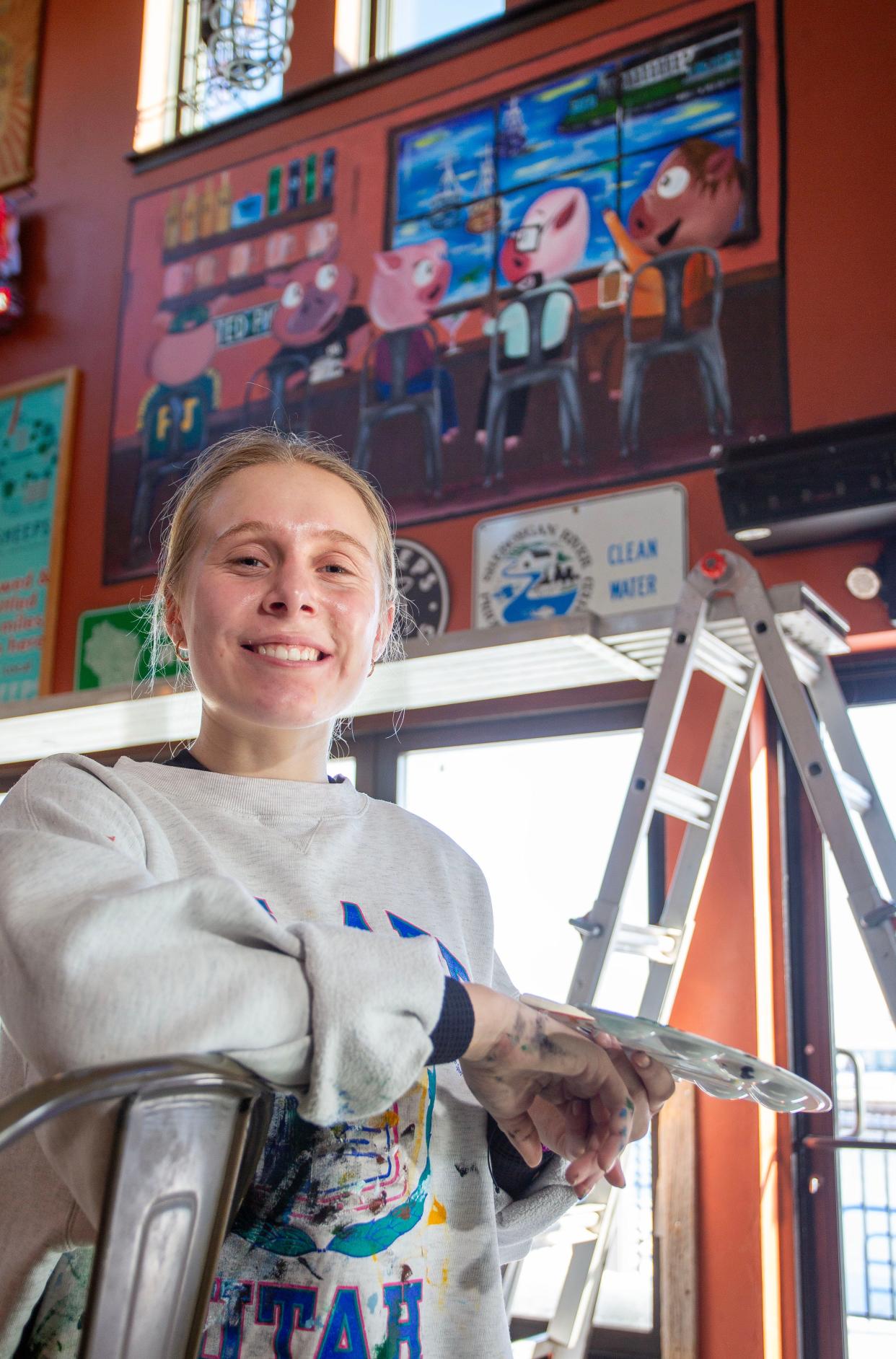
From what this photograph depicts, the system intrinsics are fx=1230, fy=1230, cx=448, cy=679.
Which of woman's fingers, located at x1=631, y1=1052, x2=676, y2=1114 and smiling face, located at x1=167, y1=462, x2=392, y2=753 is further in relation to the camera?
smiling face, located at x1=167, y1=462, x2=392, y2=753

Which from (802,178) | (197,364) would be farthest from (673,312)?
(197,364)

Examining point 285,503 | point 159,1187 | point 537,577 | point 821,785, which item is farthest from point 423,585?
point 159,1187

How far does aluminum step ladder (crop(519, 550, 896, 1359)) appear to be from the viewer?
2627 millimetres

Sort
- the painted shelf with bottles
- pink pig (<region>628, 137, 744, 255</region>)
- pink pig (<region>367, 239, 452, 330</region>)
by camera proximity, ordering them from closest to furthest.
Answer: pink pig (<region>628, 137, 744, 255</region>), pink pig (<region>367, 239, 452, 330</region>), the painted shelf with bottles

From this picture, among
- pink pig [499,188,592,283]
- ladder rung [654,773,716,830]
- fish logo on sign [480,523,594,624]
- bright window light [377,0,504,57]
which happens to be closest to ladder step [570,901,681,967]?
ladder rung [654,773,716,830]

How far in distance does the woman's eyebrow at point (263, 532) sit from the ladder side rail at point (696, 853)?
2193mm

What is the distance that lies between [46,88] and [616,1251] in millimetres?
5760

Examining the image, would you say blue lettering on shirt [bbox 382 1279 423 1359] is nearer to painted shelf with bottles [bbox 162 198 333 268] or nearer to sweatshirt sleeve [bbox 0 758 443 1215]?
sweatshirt sleeve [bbox 0 758 443 1215]

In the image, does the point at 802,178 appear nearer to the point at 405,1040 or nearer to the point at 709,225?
the point at 709,225

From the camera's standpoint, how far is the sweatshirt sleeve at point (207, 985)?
634 mm

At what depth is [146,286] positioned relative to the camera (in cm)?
535

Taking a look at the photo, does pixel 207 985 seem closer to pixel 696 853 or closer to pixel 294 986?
pixel 294 986

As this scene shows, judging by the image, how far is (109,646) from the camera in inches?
192

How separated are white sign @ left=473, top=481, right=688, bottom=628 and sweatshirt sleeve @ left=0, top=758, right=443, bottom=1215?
10.1ft
